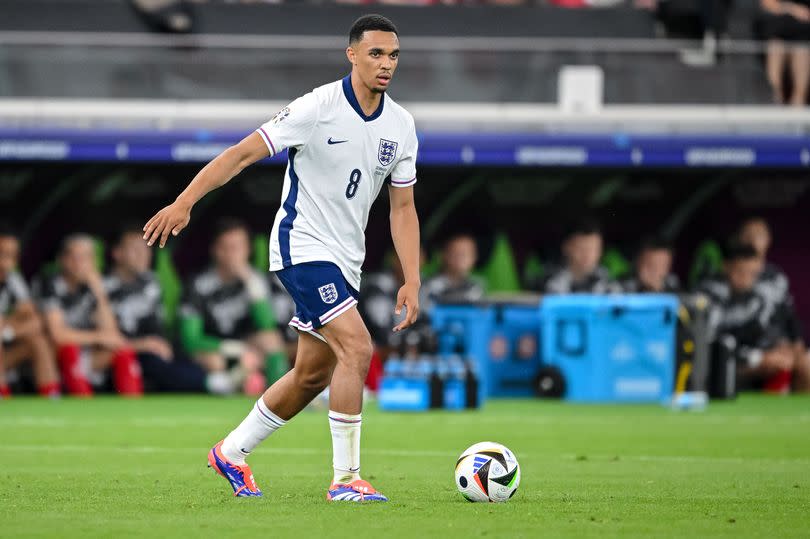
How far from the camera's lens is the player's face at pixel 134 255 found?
1641 centimetres

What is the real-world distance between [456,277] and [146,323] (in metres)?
3.31

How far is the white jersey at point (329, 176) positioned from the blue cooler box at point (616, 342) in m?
8.61

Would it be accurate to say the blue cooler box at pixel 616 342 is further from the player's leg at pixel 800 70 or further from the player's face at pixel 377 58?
the player's face at pixel 377 58

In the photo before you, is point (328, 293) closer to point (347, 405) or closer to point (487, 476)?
point (347, 405)

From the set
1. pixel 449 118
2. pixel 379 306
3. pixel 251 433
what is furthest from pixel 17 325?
pixel 251 433

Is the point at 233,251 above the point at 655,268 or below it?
above

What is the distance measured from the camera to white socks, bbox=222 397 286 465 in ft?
23.1

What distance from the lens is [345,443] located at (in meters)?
6.73

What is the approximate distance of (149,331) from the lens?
53.3 feet

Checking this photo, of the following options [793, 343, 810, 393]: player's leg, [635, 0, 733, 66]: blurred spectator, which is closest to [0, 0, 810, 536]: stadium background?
[635, 0, 733, 66]: blurred spectator

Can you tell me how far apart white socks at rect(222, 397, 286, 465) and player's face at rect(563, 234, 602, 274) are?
1013 cm

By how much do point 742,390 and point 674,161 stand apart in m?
2.73

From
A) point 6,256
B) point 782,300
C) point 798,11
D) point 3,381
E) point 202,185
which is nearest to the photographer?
point 202,185

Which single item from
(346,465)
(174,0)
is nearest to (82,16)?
(174,0)
